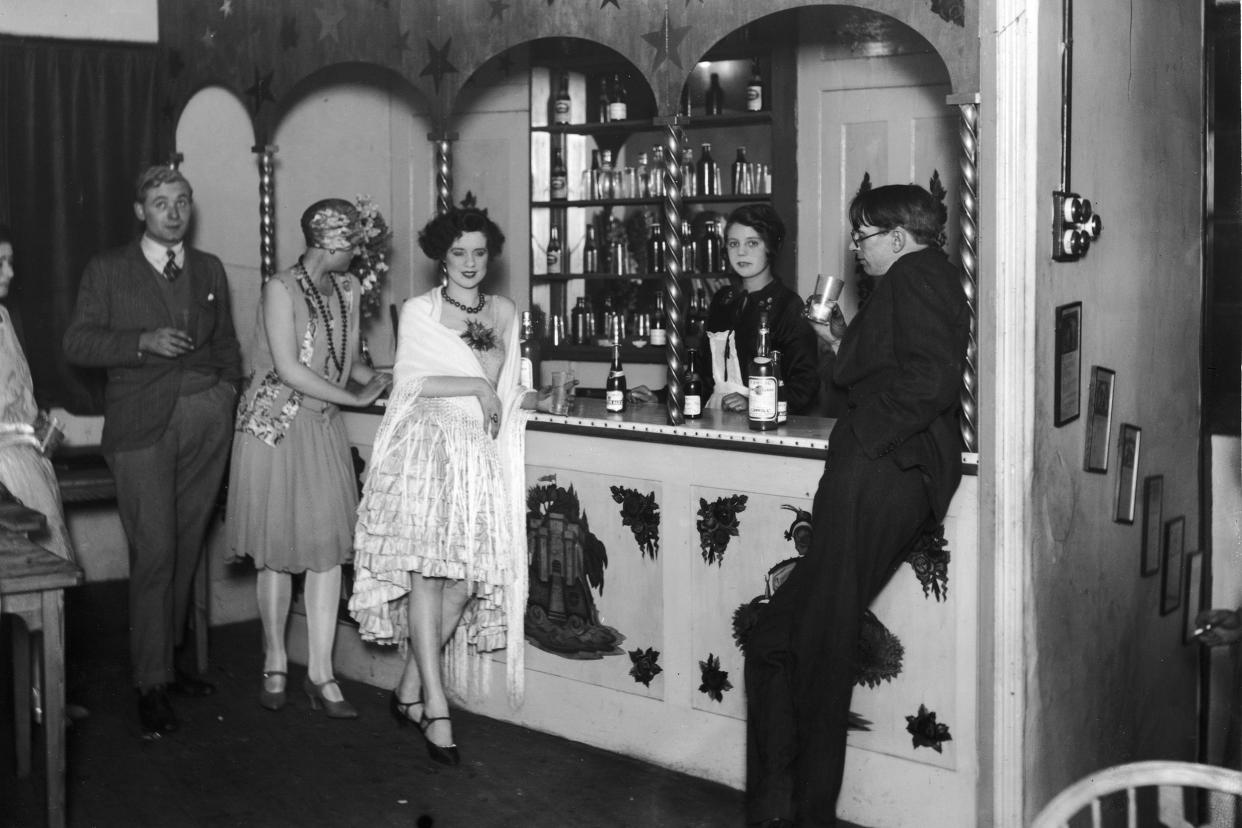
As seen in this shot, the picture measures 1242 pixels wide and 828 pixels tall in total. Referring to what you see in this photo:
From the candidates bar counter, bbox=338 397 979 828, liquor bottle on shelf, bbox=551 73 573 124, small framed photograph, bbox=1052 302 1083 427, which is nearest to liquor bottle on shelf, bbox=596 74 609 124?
liquor bottle on shelf, bbox=551 73 573 124

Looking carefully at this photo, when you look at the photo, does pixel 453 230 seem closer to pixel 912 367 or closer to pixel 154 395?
pixel 154 395

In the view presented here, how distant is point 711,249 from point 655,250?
370 millimetres

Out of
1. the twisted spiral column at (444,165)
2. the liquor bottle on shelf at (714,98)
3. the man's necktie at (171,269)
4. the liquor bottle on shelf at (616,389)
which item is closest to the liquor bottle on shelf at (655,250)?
the liquor bottle on shelf at (714,98)

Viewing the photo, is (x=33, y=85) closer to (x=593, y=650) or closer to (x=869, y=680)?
(x=593, y=650)

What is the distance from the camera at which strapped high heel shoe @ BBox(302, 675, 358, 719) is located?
15.8 ft

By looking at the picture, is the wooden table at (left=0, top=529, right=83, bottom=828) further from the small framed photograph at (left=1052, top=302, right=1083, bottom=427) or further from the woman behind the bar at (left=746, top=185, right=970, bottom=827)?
the small framed photograph at (left=1052, top=302, right=1083, bottom=427)

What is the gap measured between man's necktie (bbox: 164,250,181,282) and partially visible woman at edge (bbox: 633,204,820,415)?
1949 mm

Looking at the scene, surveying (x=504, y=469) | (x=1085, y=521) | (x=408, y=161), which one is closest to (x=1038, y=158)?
(x=1085, y=521)

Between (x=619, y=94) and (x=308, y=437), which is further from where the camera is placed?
(x=619, y=94)

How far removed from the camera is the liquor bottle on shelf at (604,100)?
7.05 meters

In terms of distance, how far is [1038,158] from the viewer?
345 cm

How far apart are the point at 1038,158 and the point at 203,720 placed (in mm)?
3391

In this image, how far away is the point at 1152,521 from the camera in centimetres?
426

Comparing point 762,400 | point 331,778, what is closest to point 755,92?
point 762,400
